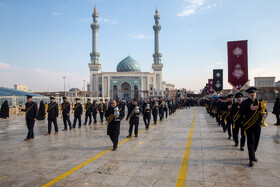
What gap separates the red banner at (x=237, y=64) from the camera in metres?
11.2

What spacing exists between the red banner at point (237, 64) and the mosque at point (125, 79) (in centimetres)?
4898

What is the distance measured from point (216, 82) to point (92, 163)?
17.1 meters

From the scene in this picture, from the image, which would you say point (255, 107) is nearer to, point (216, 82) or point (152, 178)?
point (152, 178)

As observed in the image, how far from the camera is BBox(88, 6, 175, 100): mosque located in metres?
62.3

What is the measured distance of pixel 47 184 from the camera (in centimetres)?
332

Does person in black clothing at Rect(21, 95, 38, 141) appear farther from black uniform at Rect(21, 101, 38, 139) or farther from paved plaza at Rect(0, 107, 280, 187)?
paved plaza at Rect(0, 107, 280, 187)

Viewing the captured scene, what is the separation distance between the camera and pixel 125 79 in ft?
206

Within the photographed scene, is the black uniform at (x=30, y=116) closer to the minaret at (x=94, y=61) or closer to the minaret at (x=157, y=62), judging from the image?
the minaret at (x=94, y=61)

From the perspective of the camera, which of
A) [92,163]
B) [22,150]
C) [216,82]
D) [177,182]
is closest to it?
[177,182]

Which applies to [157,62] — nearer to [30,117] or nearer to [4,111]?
[4,111]

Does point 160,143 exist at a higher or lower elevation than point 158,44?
lower

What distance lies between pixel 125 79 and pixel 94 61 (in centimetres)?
1172

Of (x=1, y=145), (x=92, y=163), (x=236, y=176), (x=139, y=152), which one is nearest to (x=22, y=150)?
(x=1, y=145)

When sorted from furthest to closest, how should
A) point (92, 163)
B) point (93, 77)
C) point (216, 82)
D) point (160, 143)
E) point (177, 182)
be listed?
point (93, 77) → point (216, 82) → point (160, 143) → point (92, 163) → point (177, 182)
